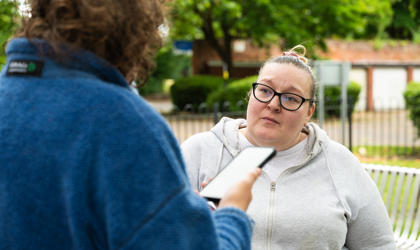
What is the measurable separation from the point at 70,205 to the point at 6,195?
146mm

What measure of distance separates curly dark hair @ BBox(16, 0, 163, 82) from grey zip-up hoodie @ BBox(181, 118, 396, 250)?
123cm

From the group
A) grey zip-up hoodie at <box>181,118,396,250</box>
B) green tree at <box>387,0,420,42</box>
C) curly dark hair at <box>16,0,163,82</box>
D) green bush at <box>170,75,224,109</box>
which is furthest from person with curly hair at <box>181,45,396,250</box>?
green bush at <box>170,75,224,109</box>

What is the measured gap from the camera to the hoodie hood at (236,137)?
8.09 feet

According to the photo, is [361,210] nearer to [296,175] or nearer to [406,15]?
[296,175]

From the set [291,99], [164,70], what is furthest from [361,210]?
[164,70]

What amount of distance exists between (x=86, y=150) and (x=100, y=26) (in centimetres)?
26

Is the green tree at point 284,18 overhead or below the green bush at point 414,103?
overhead

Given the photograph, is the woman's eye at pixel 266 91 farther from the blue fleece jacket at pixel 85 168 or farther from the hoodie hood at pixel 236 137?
the blue fleece jacket at pixel 85 168

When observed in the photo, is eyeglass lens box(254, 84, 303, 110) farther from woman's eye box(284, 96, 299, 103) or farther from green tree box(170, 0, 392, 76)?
green tree box(170, 0, 392, 76)

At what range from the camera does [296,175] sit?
7.81ft

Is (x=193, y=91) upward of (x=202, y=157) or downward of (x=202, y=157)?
downward

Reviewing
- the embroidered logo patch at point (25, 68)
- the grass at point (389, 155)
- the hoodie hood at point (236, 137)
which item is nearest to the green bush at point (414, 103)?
the grass at point (389, 155)

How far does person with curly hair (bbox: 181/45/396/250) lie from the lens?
7.45 feet

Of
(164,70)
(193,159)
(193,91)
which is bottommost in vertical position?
(164,70)
